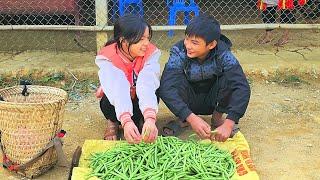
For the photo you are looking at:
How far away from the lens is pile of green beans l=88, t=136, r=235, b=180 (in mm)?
3258

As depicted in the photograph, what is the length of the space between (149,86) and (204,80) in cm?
51

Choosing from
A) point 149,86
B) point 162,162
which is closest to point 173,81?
point 149,86

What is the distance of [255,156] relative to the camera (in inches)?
158

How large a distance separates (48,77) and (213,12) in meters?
3.12

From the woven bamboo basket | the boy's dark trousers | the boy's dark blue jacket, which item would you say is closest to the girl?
the boy's dark blue jacket

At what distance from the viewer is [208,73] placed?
3979 mm

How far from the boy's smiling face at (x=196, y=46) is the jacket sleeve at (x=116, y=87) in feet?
1.67

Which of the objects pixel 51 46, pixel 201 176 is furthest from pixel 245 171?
pixel 51 46

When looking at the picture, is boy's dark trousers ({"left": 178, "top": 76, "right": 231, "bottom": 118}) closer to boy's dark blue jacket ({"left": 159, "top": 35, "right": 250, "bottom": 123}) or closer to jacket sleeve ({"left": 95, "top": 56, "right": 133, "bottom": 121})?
boy's dark blue jacket ({"left": 159, "top": 35, "right": 250, "bottom": 123})

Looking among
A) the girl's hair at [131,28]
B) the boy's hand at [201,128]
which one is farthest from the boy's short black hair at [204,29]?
the boy's hand at [201,128]

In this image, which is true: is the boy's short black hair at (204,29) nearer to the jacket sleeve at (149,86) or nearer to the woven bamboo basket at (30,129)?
the jacket sleeve at (149,86)

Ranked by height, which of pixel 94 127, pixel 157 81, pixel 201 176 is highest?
pixel 157 81

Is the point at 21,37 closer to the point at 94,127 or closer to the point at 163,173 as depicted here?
the point at 94,127

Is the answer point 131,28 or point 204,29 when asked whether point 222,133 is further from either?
point 131,28
